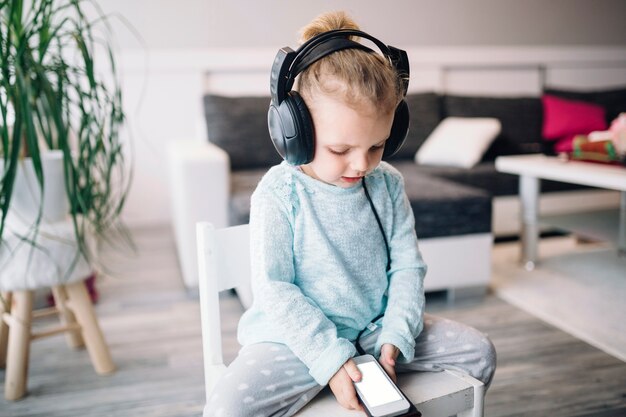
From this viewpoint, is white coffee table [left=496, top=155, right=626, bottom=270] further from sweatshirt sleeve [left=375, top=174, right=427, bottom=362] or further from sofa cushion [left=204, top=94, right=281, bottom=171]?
sweatshirt sleeve [left=375, top=174, right=427, bottom=362]

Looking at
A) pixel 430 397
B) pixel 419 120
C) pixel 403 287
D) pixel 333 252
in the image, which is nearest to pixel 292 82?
pixel 333 252

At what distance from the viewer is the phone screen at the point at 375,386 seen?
0.69 m

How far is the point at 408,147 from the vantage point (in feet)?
9.79

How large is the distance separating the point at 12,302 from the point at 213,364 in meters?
0.97

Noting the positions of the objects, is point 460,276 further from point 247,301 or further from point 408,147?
point 408,147

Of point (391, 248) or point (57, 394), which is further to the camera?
point (57, 394)

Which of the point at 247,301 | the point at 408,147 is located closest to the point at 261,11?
the point at 408,147

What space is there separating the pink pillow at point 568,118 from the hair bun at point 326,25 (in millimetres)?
2731

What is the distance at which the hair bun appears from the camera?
2.65 ft

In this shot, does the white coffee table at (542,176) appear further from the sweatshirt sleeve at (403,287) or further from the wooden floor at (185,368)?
the sweatshirt sleeve at (403,287)

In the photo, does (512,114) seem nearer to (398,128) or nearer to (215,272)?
(398,128)

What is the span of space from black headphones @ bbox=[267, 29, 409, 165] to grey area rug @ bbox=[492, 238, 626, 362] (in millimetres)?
1303

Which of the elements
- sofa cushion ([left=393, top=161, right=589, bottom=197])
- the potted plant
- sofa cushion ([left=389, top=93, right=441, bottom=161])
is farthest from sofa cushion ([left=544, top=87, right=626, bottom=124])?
the potted plant

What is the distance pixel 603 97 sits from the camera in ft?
11.6
